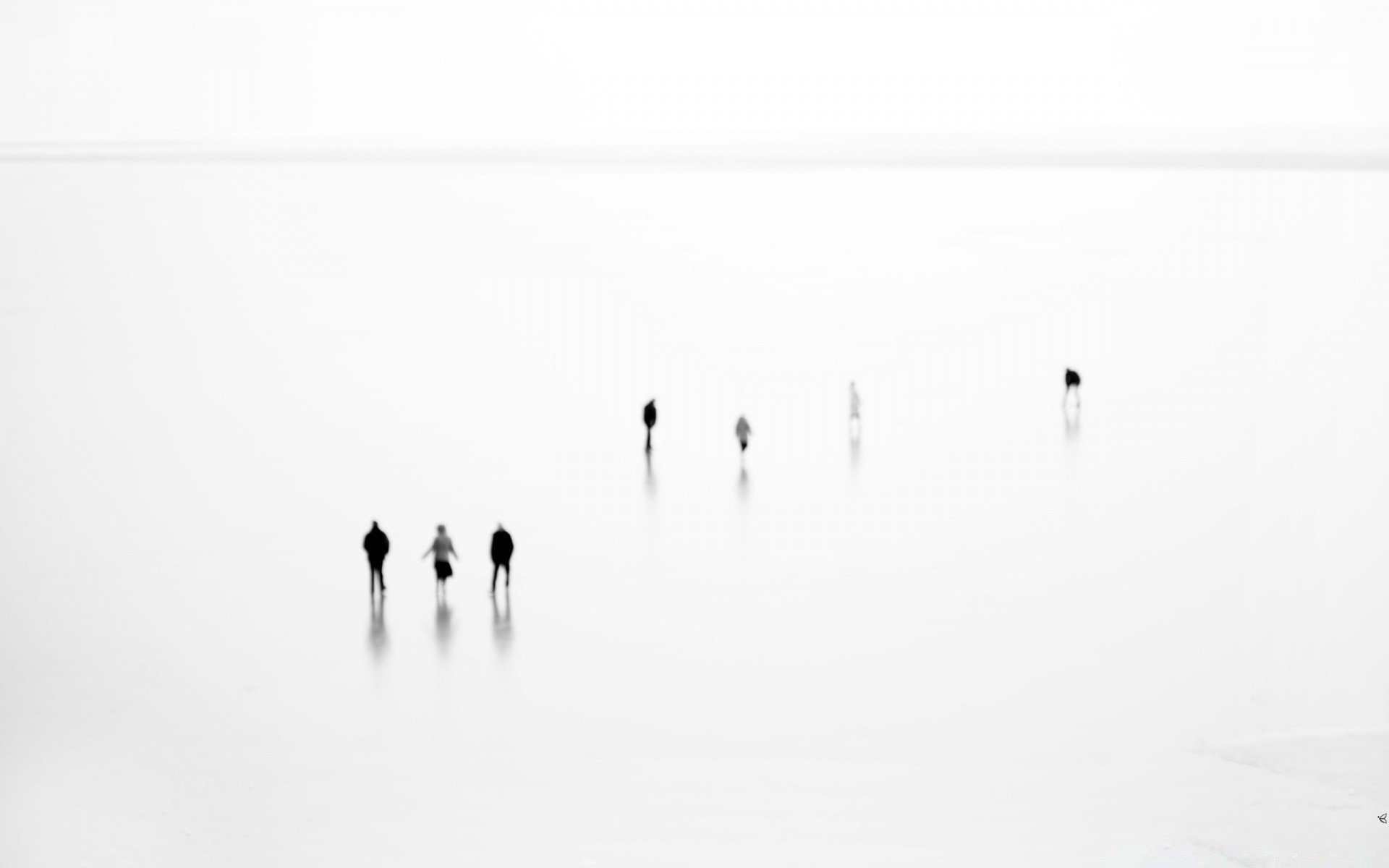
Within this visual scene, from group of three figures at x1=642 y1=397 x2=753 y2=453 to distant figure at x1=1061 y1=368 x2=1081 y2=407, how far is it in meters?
5.28

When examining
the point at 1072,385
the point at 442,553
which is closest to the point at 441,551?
the point at 442,553

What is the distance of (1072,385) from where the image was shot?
23.8m

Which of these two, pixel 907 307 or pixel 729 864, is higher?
pixel 907 307

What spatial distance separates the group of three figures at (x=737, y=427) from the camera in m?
20.8

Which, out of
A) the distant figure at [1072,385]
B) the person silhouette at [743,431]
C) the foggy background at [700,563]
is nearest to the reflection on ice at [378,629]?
the foggy background at [700,563]

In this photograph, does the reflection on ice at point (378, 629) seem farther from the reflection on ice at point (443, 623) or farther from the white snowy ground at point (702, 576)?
the reflection on ice at point (443, 623)

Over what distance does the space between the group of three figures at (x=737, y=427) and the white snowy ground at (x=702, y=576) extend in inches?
13.2

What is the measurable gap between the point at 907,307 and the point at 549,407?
42.4ft

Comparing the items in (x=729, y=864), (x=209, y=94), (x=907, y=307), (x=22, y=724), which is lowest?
(x=729, y=864)

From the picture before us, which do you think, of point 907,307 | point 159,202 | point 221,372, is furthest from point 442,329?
point 159,202

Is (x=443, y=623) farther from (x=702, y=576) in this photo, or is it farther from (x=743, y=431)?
(x=743, y=431)

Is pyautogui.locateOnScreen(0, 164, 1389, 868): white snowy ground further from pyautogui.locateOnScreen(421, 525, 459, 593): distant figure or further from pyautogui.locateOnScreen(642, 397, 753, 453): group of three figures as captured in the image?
pyautogui.locateOnScreen(421, 525, 459, 593): distant figure

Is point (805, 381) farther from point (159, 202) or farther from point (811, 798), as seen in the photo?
point (159, 202)

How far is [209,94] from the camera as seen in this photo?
497 ft
